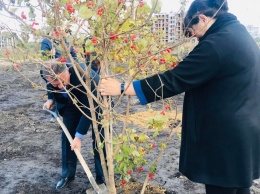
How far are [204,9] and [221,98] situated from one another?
52cm

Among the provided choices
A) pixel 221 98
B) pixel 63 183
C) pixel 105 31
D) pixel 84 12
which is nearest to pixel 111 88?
pixel 105 31

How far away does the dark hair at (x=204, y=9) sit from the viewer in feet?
6.47

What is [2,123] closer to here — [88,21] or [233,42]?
[88,21]

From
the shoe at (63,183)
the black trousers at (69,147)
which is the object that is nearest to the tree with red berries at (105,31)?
the black trousers at (69,147)

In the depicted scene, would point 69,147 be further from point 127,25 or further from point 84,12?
point 84,12

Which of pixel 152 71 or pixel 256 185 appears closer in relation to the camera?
pixel 152 71

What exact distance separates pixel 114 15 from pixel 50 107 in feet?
6.24

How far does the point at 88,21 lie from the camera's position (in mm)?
1921

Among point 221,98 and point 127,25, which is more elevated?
point 127,25

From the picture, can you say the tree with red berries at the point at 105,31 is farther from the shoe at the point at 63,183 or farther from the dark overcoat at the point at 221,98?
the shoe at the point at 63,183

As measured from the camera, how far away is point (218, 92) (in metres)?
1.96

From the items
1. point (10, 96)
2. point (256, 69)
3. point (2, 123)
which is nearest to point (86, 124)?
point (256, 69)

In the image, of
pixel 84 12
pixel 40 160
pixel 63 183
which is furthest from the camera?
pixel 40 160

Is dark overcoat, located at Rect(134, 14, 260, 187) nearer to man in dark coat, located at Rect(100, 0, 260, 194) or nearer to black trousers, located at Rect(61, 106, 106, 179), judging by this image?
man in dark coat, located at Rect(100, 0, 260, 194)
